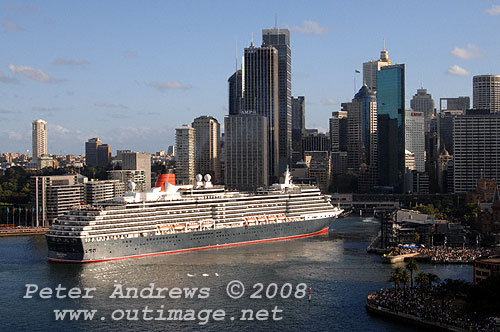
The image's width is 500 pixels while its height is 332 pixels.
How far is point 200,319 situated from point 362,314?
28.2ft

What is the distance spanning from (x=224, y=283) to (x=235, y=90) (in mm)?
132851

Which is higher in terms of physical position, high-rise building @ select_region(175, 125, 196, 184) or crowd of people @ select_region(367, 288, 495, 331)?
high-rise building @ select_region(175, 125, 196, 184)

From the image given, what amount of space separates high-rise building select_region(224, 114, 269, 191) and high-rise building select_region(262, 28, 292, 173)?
15.6 m

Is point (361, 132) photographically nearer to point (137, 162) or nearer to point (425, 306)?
point (137, 162)

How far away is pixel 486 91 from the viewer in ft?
564

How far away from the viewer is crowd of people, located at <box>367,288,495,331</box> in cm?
3089

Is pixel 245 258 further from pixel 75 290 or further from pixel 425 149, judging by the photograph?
pixel 425 149

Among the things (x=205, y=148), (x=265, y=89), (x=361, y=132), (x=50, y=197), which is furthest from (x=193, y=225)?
(x=361, y=132)

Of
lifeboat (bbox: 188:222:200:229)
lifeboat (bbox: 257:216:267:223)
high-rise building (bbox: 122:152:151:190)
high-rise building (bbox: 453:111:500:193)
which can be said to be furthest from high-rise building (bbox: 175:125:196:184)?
lifeboat (bbox: 188:222:200:229)

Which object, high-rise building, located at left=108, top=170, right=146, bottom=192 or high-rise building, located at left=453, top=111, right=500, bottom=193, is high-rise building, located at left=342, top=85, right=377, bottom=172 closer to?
high-rise building, located at left=453, top=111, right=500, bottom=193

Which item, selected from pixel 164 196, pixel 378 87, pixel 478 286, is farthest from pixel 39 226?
pixel 378 87

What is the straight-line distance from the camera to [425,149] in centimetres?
17650

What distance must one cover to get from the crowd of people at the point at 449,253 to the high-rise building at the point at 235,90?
Result: 117m

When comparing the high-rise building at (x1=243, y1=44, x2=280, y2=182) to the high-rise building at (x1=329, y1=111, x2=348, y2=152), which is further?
the high-rise building at (x1=329, y1=111, x2=348, y2=152)
